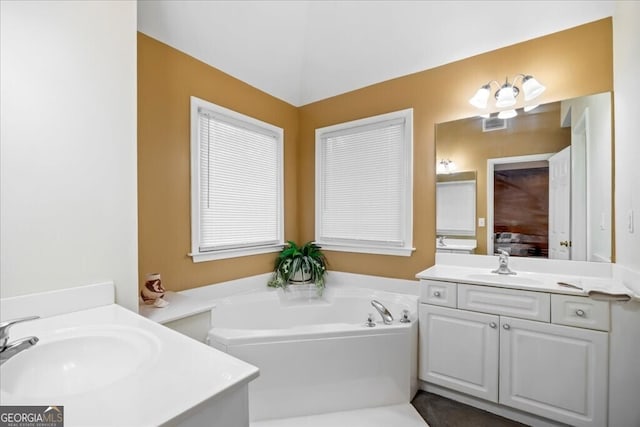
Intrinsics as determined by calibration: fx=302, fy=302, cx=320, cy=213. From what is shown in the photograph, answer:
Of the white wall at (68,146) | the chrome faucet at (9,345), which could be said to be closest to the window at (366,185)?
the white wall at (68,146)

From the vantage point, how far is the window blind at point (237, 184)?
248 cm

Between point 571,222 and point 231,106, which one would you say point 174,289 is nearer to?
point 231,106

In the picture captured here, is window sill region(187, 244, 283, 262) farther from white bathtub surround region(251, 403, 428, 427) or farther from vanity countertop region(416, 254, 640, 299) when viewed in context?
vanity countertop region(416, 254, 640, 299)

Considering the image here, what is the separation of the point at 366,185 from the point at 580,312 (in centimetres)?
183

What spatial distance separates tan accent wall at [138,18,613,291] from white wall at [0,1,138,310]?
638 millimetres

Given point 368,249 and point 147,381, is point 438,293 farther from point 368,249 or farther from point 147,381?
point 147,381

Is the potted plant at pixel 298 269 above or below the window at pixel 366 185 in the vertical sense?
below

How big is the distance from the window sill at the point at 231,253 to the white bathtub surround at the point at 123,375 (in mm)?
1129

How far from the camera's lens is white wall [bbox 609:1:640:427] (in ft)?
5.17

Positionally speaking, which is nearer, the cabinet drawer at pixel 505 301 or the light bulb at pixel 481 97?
the cabinet drawer at pixel 505 301

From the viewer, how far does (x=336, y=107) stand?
3.13 meters

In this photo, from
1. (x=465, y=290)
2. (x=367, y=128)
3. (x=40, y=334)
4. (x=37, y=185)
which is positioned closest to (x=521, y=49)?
(x=367, y=128)

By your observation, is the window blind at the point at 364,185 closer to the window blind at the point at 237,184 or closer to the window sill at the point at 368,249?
the window sill at the point at 368,249

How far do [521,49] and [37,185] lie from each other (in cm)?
306
